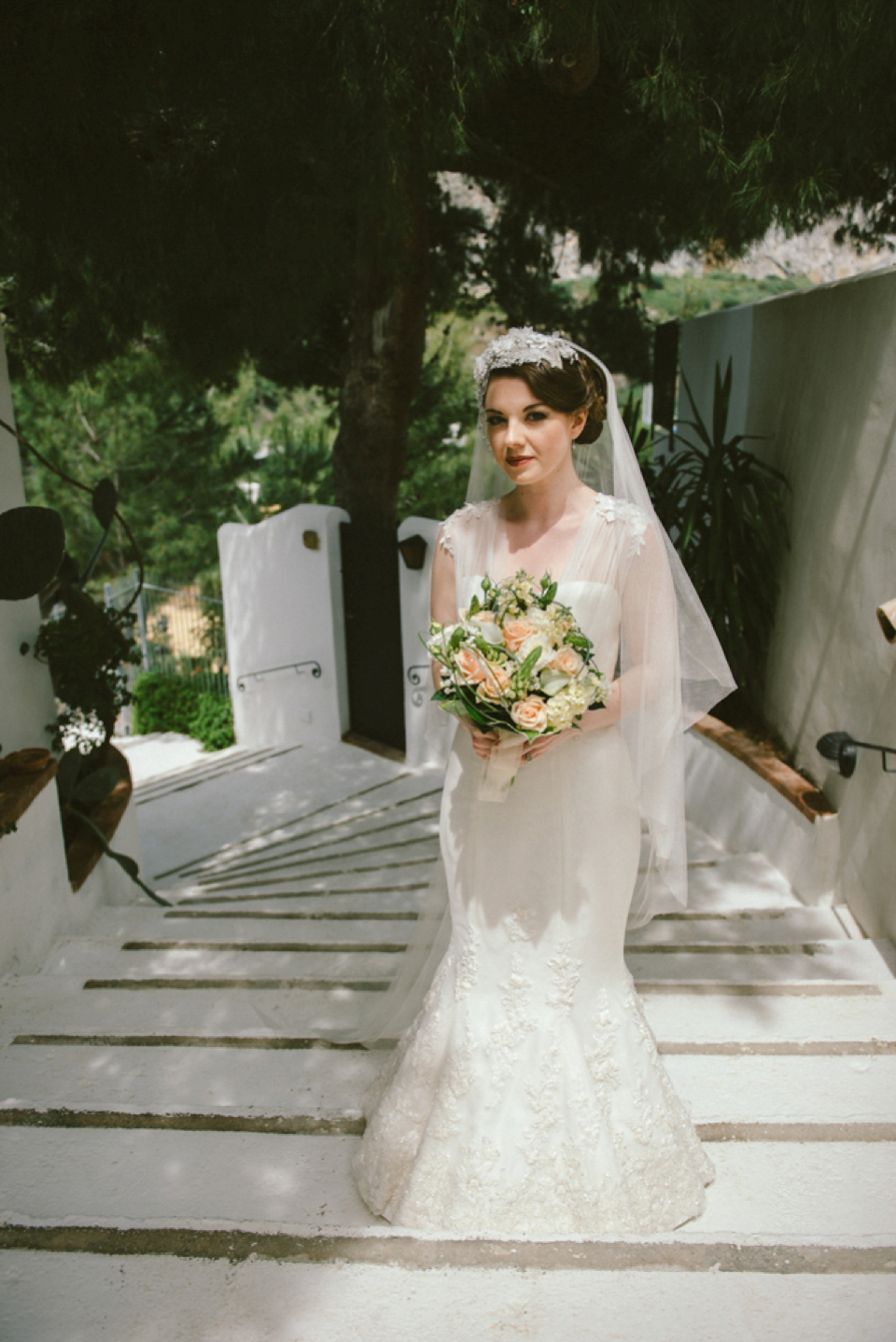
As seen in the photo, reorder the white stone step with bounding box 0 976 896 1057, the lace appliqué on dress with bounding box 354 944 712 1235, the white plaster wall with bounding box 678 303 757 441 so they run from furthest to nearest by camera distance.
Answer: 1. the white plaster wall with bounding box 678 303 757 441
2. the white stone step with bounding box 0 976 896 1057
3. the lace appliqué on dress with bounding box 354 944 712 1235

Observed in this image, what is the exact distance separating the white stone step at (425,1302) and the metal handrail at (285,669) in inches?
234

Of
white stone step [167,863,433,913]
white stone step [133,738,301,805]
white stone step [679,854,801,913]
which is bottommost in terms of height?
white stone step [133,738,301,805]

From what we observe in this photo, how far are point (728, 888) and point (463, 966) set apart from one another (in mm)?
2154

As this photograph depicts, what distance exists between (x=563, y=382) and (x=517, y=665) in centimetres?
61

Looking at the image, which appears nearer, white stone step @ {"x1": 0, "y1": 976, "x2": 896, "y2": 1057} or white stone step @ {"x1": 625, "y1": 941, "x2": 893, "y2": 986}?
white stone step @ {"x1": 0, "y1": 976, "x2": 896, "y2": 1057}

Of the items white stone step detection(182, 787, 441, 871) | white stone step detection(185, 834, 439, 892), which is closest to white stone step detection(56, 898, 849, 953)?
white stone step detection(185, 834, 439, 892)

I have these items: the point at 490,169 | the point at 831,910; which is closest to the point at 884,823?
the point at 831,910

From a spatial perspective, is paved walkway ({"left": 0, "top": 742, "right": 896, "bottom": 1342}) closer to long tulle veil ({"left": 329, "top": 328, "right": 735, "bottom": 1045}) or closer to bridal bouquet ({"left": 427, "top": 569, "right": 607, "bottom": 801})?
long tulle veil ({"left": 329, "top": 328, "right": 735, "bottom": 1045})

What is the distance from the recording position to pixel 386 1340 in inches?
66.9

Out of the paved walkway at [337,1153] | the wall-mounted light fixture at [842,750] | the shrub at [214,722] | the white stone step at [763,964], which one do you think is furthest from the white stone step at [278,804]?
the wall-mounted light fixture at [842,750]

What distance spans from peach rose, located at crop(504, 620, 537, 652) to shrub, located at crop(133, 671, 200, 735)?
961cm

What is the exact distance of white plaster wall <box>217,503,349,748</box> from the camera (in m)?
7.53

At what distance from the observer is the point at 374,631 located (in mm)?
7422

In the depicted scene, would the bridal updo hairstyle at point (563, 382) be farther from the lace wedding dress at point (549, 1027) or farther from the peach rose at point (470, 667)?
the peach rose at point (470, 667)
